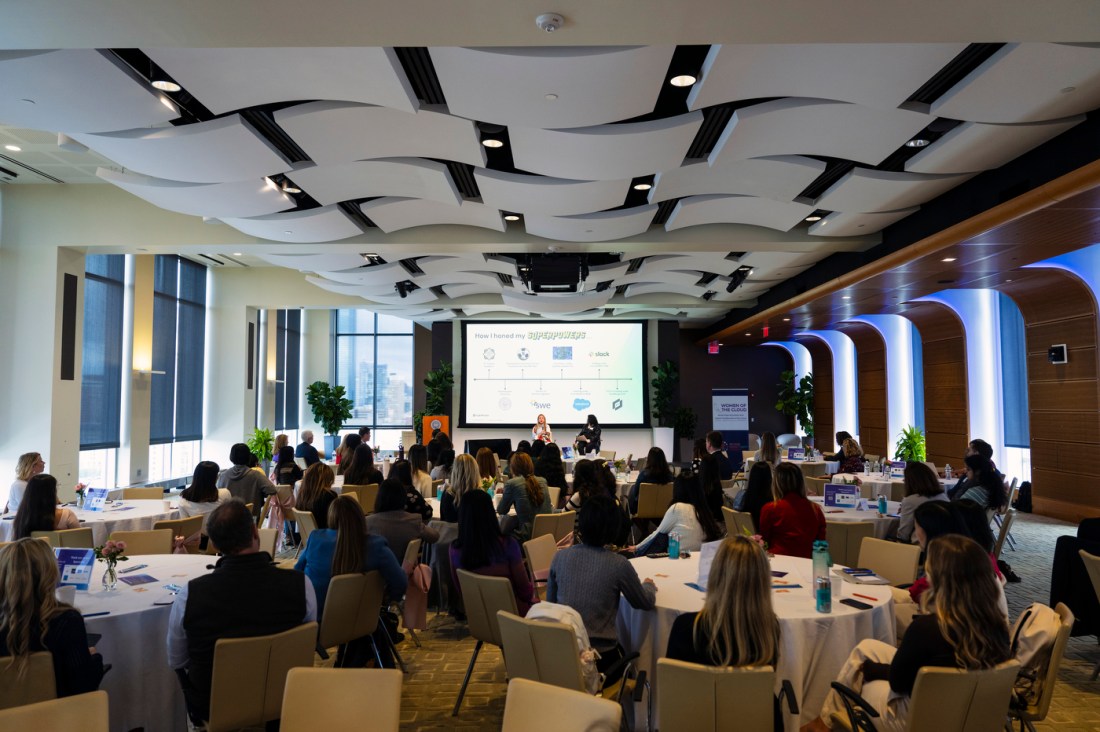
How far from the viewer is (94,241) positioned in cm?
895

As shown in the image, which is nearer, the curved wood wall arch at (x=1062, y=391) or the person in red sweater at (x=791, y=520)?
the person in red sweater at (x=791, y=520)

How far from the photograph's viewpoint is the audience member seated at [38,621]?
8.34ft

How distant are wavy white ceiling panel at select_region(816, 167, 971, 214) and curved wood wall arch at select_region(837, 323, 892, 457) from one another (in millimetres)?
7866

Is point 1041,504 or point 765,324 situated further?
point 765,324

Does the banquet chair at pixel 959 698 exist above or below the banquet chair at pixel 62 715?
below

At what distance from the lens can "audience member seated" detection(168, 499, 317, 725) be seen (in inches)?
114

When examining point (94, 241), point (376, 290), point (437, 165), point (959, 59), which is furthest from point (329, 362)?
point (959, 59)

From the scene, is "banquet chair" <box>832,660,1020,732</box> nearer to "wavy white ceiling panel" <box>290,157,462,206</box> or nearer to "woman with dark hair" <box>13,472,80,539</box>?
"woman with dark hair" <box>13,472,80,539</box>

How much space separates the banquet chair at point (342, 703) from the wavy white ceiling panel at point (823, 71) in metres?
3.92

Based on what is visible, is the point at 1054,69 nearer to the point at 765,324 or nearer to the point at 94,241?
the point at 94,241

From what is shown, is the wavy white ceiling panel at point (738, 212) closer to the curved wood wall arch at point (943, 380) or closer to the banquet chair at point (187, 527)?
the curved wood wall arch at point (943, 380)

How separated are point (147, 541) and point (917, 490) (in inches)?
226

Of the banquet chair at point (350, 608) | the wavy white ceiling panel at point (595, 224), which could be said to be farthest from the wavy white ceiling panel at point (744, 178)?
the banquet chair at point (350, 608)

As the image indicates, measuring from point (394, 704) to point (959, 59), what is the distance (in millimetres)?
5135
